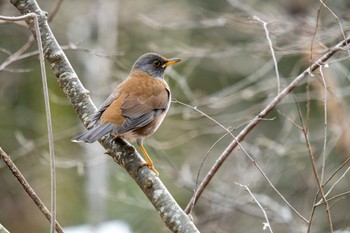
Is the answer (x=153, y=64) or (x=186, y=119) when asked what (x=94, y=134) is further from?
(x=186, y=119)

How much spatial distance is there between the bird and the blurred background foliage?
167 centimetres

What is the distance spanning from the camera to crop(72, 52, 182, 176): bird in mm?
4801

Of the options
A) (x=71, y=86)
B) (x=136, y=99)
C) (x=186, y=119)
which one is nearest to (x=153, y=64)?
(x=136, y=99)

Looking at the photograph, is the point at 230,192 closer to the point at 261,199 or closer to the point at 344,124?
the point at 261,199

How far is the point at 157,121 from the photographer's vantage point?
5.63 meters

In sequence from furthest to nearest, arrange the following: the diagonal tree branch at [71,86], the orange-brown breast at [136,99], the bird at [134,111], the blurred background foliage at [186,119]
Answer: the blurred background foliage at [186,119]
the orange-brown breast at [136,99]
the bird at [134,111]
the diagonal tree branch at [71,86]

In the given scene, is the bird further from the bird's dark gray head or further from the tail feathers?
the bird's dark gray head

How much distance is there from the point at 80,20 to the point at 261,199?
9233 millimetres

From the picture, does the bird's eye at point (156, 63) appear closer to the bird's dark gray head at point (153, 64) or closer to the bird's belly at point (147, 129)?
the bird's dark gray head at point (153, 64)

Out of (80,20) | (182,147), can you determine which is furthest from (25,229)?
(80,20)

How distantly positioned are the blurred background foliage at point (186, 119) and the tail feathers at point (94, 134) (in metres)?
2.59

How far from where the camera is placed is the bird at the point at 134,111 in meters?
4.80

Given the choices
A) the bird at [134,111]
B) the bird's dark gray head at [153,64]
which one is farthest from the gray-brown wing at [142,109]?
the bird's dark gray head at [153,64]

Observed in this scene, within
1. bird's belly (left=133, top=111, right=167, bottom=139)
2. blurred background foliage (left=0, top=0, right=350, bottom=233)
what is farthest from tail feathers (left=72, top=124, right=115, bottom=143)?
blurred background foliage (left=0, top=0, right=350, bottom=233)
